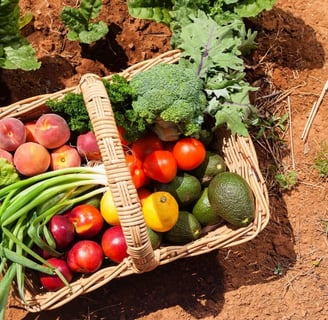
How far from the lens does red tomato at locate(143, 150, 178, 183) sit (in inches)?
96.2

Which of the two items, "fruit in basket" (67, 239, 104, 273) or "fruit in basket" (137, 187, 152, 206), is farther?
"fruit in basket" (137, 187, 152, 206)

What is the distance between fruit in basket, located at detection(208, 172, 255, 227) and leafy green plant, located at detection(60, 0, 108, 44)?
0.95 m

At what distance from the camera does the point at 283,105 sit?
315 centimetres

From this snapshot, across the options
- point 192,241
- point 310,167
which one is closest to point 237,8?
point 310,167

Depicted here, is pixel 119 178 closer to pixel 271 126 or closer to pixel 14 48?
pixel 14 48

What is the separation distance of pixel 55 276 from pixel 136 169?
0.55m

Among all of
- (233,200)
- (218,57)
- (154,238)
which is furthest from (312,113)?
(154,238)

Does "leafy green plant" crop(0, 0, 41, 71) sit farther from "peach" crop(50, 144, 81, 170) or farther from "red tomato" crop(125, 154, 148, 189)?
"red tomato" crop(125, 154, 148, 189)

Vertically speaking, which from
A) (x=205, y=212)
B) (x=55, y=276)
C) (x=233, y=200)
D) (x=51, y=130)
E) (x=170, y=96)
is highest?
(x=170, y=96)

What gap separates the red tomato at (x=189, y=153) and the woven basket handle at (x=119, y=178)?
0.41 m

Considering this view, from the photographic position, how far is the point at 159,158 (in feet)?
8.04

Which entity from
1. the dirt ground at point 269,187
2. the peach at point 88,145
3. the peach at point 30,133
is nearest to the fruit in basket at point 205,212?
the dirt ground at point 269,187

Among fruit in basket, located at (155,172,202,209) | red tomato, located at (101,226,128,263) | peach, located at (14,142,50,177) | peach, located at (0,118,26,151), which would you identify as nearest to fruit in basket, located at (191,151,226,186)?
fruit in basket, located at (155,172,202,209)

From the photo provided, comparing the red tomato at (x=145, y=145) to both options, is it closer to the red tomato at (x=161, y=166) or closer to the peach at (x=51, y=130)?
the red tomato at (x=161, y=166)
